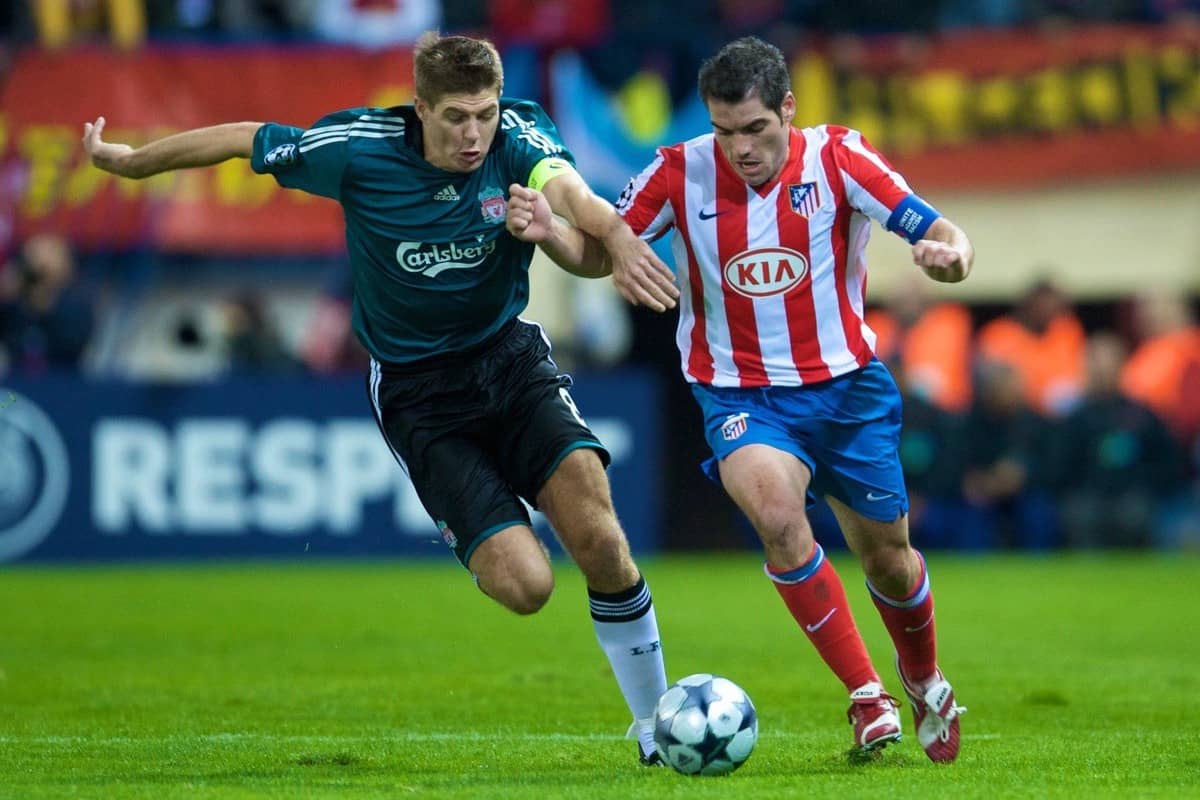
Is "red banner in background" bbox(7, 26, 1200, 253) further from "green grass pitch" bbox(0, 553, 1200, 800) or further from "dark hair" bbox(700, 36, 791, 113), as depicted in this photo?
"dark hair" bbox(700, 36, 791, 113)

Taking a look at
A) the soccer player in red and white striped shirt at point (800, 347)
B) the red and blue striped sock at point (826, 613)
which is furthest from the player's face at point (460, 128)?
the red and blue striped sock at point (826, 613)

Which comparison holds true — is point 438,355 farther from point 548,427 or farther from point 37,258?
point 37,258

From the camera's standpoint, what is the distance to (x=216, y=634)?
11.6 metres

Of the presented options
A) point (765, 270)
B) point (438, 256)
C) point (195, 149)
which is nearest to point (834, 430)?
point (765, 270)

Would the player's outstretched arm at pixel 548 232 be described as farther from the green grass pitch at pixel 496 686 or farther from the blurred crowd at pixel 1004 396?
the blurred crowd at pixel 1004 396

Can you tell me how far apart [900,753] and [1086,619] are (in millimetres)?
5748

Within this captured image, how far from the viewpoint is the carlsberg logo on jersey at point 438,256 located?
23.1 feet

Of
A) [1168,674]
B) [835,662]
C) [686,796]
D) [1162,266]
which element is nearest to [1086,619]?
[1168,674]

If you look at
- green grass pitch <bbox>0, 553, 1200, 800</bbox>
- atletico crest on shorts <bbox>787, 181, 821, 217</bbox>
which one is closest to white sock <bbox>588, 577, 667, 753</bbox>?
green grass pitch <bbox>0, 553, 1200, 800</bbox>

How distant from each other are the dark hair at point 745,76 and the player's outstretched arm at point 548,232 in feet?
2.02

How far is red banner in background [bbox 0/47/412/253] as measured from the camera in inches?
683

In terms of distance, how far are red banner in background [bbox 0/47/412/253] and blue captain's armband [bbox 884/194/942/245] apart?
10.9 metres

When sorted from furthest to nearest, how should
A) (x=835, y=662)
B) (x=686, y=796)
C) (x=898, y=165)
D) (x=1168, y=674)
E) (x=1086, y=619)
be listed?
(x=898, y=165) < (x=1086, y=619) < (x=1168, y=674) < (x=835, y=662) < (x=686, y=796)

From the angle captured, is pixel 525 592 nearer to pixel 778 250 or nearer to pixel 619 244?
pixel 619 244
